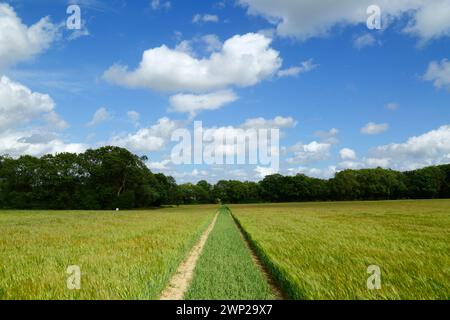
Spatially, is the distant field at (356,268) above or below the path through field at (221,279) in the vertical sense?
above

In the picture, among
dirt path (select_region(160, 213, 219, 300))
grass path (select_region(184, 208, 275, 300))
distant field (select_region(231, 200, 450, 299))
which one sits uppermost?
distant field (select_region(231, 200, 450, 299))

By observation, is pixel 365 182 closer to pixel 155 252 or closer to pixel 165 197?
pixel 165 197

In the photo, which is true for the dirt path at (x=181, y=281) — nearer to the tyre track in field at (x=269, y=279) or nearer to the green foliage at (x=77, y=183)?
the tyre track in field at (x=269, y=279)

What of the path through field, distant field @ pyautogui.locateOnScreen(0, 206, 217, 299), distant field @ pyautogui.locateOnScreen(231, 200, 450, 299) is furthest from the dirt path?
distant field @ pyautogui.locateOnScreen(231, 200, 450, 299)

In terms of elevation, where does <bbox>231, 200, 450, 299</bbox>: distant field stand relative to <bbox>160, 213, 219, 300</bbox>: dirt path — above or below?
above

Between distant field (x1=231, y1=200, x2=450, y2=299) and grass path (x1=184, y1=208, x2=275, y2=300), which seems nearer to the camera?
distant field (x1=231, y1=200, x2=450, y2=299)

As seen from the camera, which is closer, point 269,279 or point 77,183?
point 269,279

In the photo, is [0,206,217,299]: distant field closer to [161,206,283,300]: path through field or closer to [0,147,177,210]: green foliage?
[161,206,283,300]: path through field

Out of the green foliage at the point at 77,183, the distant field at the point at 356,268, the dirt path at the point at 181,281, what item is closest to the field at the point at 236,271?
the distant field at the point at 356,268

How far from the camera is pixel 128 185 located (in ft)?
301

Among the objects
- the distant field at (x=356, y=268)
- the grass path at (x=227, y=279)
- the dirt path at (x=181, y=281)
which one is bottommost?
the dirt path at (x=181, y=281)

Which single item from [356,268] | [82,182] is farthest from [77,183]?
[356,268]

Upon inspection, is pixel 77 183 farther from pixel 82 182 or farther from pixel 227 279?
pixel 227 279

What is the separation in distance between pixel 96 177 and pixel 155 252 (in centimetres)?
8265
